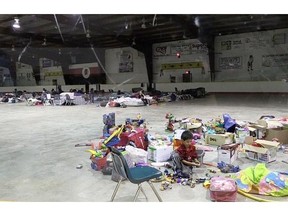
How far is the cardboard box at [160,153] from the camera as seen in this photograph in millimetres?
3406

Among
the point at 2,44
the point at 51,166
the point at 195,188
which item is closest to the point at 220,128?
the point at 195,188

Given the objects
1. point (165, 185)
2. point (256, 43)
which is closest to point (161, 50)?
point (256, 43)

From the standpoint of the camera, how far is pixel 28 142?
188 inches

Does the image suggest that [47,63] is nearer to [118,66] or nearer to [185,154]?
[118,66]

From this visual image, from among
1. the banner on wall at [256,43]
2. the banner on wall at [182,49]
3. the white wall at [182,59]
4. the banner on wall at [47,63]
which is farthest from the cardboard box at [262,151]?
the banner on wall at [256,43]

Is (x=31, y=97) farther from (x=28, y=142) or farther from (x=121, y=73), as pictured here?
(x=28, y=142)

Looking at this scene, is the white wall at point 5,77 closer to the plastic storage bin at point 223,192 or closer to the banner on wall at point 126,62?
the banner on wall at point 126,62

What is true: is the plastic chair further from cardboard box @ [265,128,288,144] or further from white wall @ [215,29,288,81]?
white wall @ [215,29,288,81]

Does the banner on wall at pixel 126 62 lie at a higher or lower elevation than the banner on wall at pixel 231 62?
lower

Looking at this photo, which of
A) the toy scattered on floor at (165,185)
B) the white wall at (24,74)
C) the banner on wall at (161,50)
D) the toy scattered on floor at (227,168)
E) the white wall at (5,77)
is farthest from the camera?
the banner on wall at (161,50)

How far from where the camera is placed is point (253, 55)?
12.3 meters

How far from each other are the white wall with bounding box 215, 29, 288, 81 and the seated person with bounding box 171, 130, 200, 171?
9.44 m

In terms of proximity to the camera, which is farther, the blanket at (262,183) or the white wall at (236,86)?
the white wall at (236,86)

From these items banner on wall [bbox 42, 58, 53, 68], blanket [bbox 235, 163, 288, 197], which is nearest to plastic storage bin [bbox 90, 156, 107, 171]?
blanket [bbox 235, 163, 288, 197]
